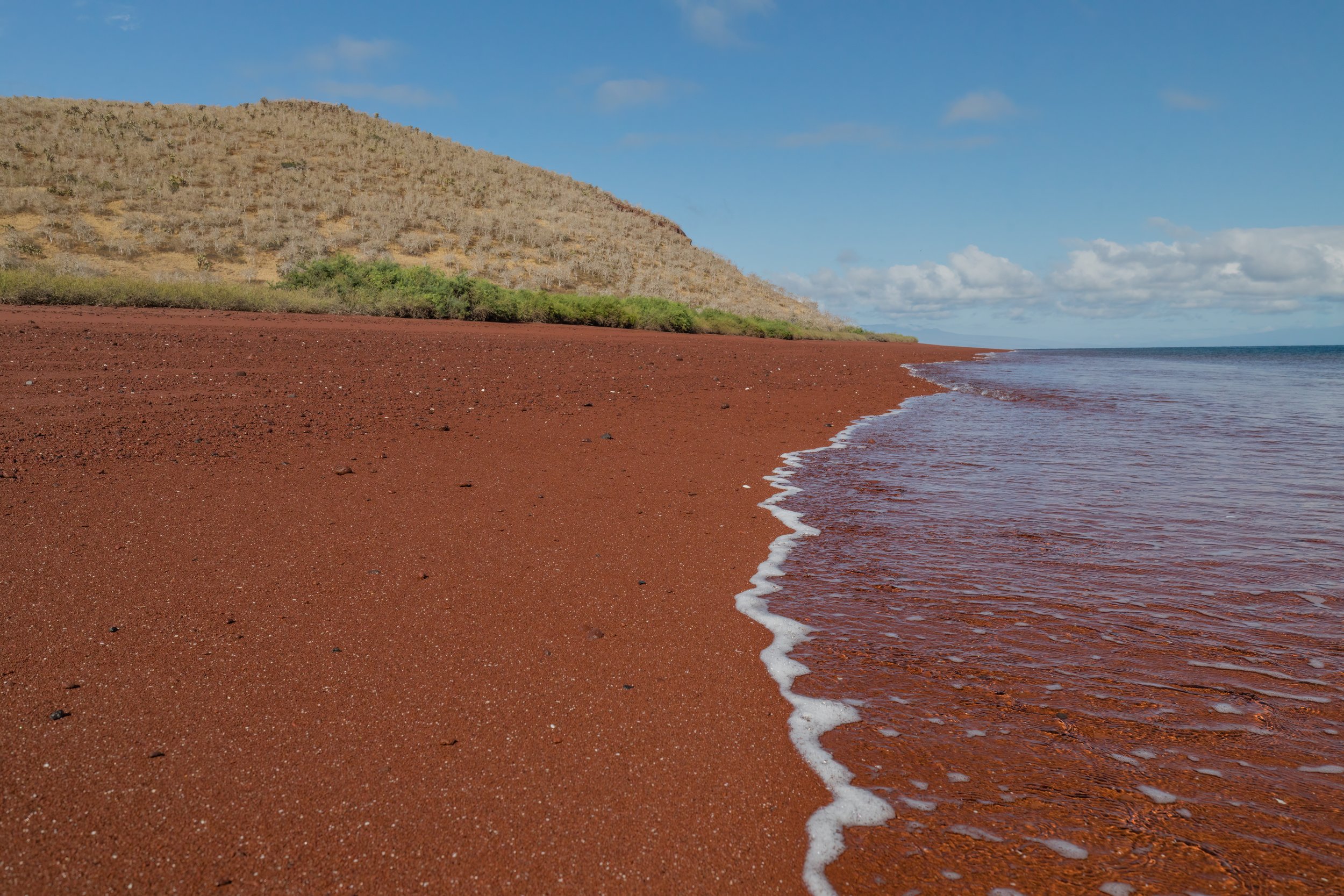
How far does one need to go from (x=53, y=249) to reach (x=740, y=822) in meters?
31.5

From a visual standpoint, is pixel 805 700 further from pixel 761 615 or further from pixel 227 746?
pixel 227 746

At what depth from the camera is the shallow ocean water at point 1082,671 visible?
1948mm

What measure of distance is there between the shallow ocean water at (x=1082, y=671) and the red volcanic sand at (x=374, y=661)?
42 centimetres

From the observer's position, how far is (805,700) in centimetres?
276

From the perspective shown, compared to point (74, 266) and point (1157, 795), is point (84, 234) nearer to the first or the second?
point (74, 266)

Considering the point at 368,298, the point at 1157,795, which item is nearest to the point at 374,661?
the point at 1157,795

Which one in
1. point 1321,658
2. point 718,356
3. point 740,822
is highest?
point 718,356

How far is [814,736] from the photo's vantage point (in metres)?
2.53

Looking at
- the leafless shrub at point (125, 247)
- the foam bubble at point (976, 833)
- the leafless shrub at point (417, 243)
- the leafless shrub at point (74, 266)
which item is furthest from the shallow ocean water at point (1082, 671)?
the leafless shrub at point (417, 243)

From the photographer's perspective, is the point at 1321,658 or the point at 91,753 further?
the point at 1321,658

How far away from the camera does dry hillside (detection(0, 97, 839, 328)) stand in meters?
26.5

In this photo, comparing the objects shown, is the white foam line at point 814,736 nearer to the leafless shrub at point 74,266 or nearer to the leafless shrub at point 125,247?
the leafless shrub at point 74,266

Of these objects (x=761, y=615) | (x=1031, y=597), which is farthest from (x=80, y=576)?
(x=1031, y=597)

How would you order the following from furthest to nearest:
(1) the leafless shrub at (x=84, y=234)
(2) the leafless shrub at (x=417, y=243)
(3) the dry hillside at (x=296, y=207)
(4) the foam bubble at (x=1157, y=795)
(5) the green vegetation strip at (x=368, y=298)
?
(2) the leafless shrub at (x=417, y=243) < (3) the dry hillside at (x=296, y=207) < (1) the leafless shrub at (x=84, y=234) < (5) the green vegetation strip at (x=368, y=298) < (4) the foam bubble at (x=1157, y=795)
